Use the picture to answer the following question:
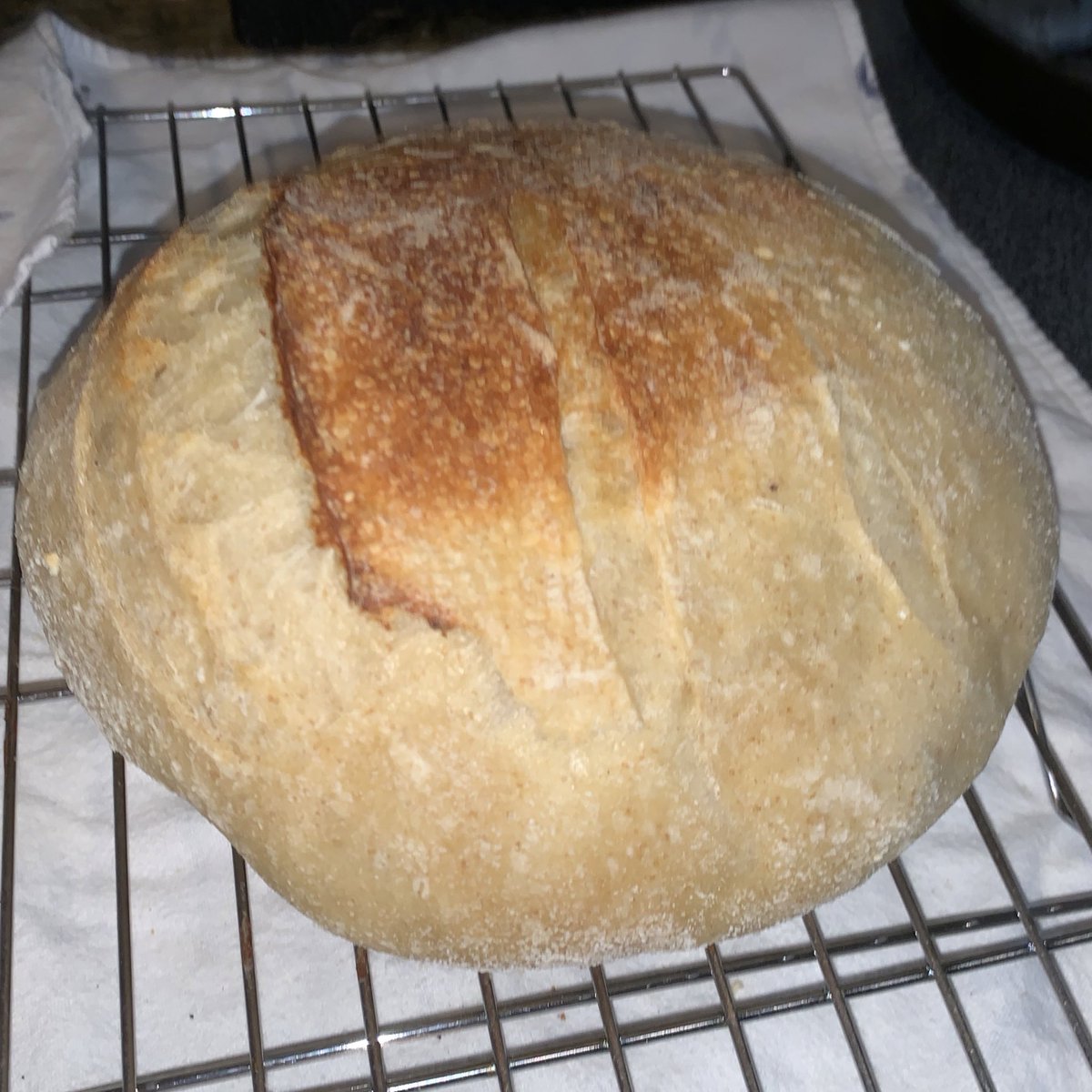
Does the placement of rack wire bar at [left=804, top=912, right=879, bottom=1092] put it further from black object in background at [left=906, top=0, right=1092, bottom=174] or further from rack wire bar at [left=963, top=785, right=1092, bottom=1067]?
black object in background at [left=906, top=0, right=1092, bottom=174]

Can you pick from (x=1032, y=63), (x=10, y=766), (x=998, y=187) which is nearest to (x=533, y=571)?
(x=10, y=766)

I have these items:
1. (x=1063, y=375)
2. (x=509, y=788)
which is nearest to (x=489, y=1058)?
(x=509, y=788)

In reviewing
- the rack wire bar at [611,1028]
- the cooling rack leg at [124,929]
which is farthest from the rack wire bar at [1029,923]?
the cooling rack leg at [124,929]

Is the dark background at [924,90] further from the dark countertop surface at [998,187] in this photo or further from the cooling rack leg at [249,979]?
the cooling rack leg at [249,979]

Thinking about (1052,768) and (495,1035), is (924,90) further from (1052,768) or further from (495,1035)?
(495,1035)

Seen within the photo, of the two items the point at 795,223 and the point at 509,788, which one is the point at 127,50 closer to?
the point at 795,223

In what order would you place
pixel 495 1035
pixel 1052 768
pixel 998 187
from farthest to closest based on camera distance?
pixel 998 187, pixel 1052 768, pixel 495 1035
